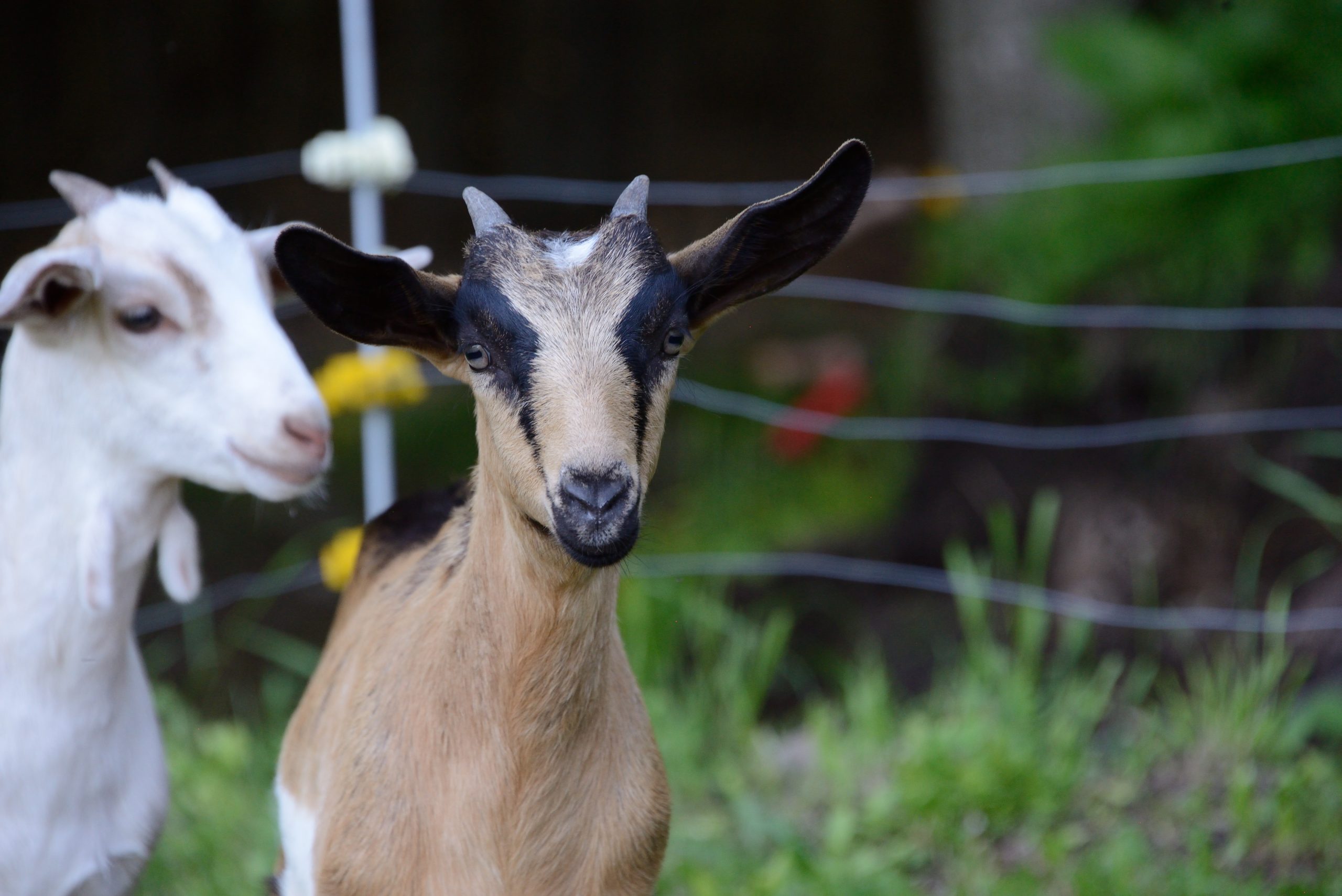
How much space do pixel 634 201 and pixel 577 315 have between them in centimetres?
34

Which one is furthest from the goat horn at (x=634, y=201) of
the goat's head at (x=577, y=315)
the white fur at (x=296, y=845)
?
the white fur at (x=296, y=845)

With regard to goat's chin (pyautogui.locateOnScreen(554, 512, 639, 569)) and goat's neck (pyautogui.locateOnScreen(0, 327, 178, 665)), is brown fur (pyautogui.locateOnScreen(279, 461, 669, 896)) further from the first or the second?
goat's neck (pyautogui.locateOnScreen(0, 327, 178, 665))

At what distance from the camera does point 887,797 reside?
12.2 ft

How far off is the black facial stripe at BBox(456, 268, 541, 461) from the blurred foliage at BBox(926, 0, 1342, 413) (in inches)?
135

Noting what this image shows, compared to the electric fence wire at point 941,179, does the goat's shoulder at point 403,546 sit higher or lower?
lower

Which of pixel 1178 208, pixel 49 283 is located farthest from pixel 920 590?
pixel 49 283

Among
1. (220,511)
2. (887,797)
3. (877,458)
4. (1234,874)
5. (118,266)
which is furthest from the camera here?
(220,511)

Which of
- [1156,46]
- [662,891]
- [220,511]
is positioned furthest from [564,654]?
[220,511]

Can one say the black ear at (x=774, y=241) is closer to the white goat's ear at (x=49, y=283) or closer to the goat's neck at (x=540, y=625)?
the goat's neck at (x=540, y=625)

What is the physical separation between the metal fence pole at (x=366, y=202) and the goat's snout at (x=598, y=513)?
1994mm

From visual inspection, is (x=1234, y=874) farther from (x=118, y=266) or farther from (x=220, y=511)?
(x=220, y=511)

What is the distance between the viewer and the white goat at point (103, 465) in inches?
104

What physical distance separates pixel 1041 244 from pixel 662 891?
9.87 feet

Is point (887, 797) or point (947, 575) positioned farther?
point (947, 575)
